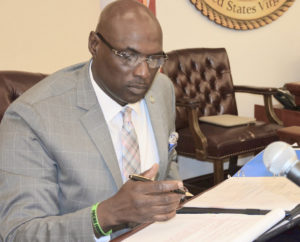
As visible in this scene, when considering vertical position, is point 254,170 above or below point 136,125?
below

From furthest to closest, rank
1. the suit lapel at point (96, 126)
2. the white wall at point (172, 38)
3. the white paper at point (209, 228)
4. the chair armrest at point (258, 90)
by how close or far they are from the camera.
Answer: the chair armrest at point (258, 90)
the white wall at point (172, 38)
the suit lapel at point (96, 126)
the white paper at point (209, 228)

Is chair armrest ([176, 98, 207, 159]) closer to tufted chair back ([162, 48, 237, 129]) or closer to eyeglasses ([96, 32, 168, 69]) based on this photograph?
tufted chair back ([162, 48, 237, 129])

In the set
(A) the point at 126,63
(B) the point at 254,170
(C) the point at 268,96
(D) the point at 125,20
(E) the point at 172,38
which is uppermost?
(D) the point at 125,20

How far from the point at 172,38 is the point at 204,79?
53 cm

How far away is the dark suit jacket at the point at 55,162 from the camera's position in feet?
3.95

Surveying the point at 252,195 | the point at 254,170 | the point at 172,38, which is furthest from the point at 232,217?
the point at 172,38

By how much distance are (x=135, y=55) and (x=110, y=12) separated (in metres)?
0.18

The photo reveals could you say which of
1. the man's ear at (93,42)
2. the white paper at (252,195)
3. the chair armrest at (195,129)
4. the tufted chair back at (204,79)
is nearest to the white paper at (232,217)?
the white paper at (252,195)

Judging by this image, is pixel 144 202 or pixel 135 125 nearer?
pixel 144 202

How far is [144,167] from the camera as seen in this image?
1643 millimetres

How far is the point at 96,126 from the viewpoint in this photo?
148 centimetres

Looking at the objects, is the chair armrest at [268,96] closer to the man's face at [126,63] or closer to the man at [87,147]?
the man at [87,147]

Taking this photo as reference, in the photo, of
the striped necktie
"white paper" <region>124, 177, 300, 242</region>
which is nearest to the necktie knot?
the striped necktie

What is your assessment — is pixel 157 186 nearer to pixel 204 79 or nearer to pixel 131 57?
pixel 131 57
